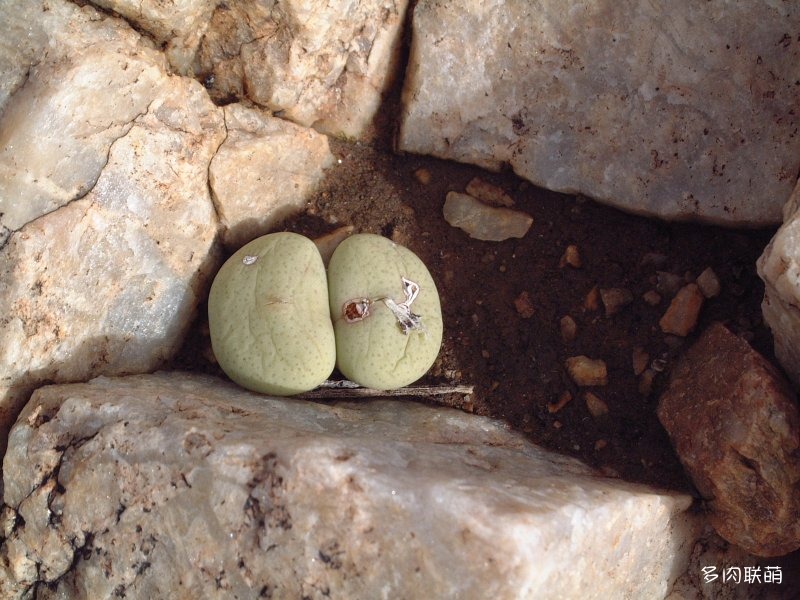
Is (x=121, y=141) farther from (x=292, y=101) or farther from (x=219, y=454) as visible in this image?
(x=219, y=454)

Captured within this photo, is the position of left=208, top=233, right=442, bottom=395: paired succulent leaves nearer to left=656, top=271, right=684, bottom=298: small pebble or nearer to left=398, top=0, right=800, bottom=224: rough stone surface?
left=398, top=0, right=800, bottom=224: rough stone surface

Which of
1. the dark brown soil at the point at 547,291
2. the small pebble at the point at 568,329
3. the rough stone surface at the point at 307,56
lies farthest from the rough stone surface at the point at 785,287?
the rough stone surface at the point at 307,56

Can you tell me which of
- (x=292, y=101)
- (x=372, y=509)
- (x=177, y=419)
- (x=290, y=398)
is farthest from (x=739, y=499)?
(x=292, y=101)

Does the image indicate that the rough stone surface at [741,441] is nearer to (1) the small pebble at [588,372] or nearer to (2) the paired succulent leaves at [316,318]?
(1) the small pebble at [588,372]

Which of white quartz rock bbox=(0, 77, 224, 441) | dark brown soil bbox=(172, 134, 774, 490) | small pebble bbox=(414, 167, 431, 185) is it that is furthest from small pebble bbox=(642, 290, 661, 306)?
white quartz rock bbox=(0, 77, 224, 441)

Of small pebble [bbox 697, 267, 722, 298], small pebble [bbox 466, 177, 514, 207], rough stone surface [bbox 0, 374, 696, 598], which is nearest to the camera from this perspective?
rough stone surface [bbox 0, 374, 696, 598]

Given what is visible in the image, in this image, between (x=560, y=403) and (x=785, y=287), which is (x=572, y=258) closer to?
(x=560, y=403)

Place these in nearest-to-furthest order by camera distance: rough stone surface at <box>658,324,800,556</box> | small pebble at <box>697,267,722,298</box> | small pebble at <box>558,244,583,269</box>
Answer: rough stone surface at <box>658,324,800,556</box> → small pebble at <box>697,267,722,298</box> → small pebble at <box>558,244,583,269</box>
